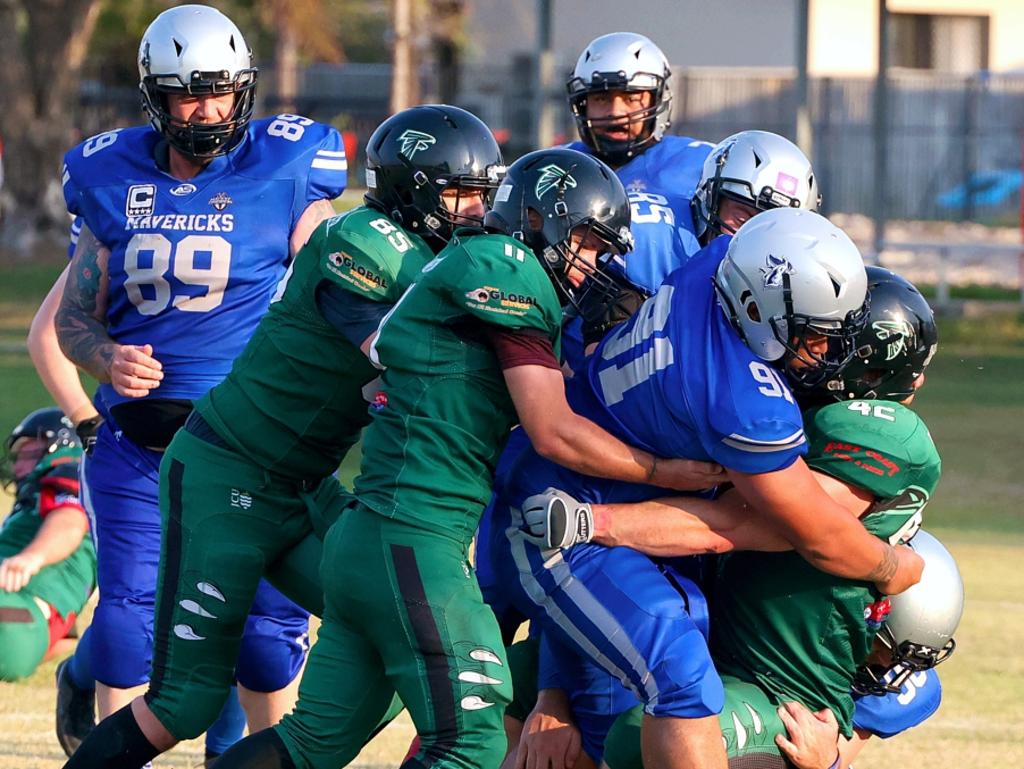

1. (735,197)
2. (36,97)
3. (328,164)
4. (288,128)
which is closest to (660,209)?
(735,197)

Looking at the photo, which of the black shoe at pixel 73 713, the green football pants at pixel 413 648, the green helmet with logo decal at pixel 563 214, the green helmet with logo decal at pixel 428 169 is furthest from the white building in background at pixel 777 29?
the green football pants at pixel 413 648

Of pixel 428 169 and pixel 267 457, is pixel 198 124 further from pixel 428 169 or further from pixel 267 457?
pixel 267 457

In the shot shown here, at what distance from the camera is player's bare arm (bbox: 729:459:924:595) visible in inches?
149

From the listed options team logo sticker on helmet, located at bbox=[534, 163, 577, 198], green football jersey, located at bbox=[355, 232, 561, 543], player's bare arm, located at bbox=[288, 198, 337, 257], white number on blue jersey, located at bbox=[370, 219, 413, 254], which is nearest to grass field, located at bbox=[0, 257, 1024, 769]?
player's bare arm, located at bbox=[288, 198, 337, 257]

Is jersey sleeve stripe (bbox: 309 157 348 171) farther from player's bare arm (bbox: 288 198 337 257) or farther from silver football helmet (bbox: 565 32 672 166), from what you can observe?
silver football helmet (bbox: 565 32 672 166)

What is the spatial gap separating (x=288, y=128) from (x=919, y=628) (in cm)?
249

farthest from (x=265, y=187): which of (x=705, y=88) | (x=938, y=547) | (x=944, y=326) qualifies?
(x=705, y=88)

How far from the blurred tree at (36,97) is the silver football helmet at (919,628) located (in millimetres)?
19291

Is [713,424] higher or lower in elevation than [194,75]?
lower

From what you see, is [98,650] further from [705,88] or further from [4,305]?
[705,88]

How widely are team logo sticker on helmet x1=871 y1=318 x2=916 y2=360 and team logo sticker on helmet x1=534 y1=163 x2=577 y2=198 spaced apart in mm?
817

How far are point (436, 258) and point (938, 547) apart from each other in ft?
5.25

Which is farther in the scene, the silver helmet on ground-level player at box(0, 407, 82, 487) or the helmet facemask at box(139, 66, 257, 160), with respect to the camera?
the silver helmet on ground-level player at box(0, 407, 82, 487)

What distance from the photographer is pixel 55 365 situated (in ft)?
19.0
